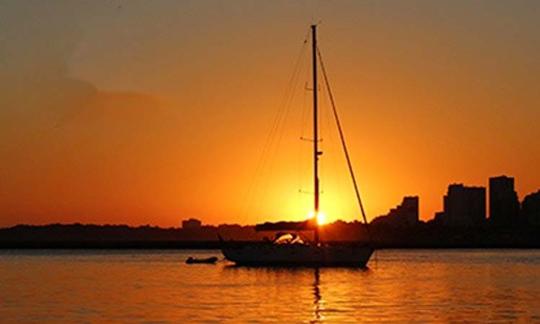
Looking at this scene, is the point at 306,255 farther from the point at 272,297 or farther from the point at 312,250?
the point at 272,297

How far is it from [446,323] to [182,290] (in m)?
27.8

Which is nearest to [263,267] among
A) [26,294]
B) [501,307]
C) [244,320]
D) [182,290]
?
[182,290]

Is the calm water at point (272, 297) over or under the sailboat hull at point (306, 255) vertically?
under

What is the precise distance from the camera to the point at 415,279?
90938 mm

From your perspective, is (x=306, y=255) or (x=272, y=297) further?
(x=306, y=255)

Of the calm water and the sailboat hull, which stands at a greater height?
the sailboat hull

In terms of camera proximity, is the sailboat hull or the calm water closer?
the calm water

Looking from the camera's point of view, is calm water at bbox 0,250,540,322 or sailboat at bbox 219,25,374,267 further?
sailboat at bbox 219,25,374,267

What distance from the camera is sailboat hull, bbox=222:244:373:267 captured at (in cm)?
9475

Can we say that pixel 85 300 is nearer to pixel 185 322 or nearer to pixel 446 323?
pixel 185 322

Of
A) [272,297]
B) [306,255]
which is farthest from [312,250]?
[272,297]

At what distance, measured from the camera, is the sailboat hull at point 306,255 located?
94750 millimetres

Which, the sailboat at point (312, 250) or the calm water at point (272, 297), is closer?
the calm water at point (272, 297)

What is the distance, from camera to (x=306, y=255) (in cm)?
9469
